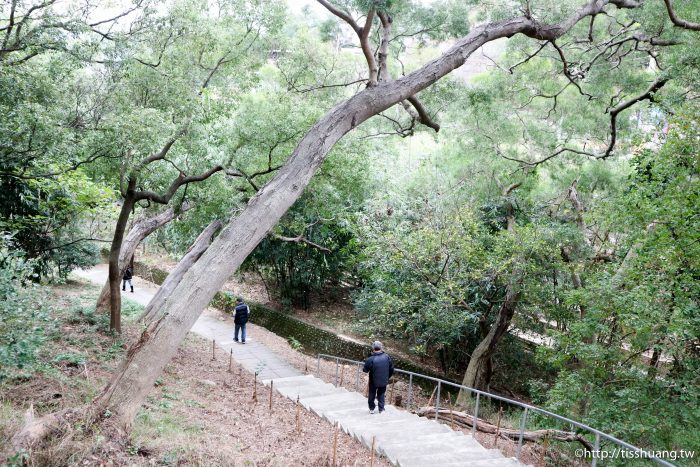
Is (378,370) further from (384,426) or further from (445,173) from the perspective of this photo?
(445,173)

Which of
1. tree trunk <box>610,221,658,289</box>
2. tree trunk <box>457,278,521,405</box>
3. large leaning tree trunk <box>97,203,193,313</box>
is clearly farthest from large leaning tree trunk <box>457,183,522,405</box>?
large leaning tree trunk <box>97,203,193,313</box>

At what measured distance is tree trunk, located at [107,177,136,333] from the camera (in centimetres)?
970

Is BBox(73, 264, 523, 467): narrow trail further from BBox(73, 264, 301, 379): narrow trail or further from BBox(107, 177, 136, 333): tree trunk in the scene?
BBox(107, 177, 136, 333): tree trunk

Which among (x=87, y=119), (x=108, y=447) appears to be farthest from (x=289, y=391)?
(x=87, y=119)

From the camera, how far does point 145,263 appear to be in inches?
1057

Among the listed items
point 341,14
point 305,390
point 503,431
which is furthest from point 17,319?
point 503,431

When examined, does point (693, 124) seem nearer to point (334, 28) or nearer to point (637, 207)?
point (637, 207)

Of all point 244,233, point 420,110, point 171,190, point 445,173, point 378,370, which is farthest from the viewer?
point 445,173

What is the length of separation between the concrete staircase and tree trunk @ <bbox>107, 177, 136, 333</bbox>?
3.72m

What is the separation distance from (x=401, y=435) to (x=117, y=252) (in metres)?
6.46

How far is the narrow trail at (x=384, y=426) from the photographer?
6180 millimetres

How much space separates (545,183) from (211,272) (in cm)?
1164

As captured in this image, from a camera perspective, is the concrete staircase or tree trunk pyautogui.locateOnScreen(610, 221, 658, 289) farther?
tree trunk pyautogui.locateOnScreen(610, 221, 658, 289)

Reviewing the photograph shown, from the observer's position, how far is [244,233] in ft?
23.3
